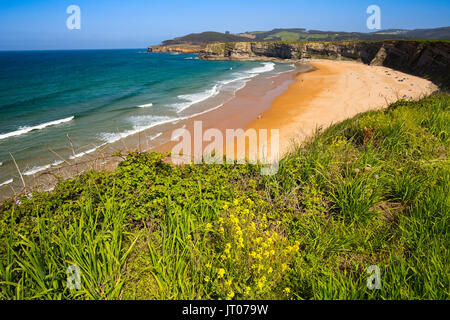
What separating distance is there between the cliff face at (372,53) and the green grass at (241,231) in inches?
867

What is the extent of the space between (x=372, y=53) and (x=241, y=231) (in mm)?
72747

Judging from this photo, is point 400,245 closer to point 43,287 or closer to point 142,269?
point 142,269

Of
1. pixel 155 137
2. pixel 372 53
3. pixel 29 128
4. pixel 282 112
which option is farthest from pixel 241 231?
pixel 372 53

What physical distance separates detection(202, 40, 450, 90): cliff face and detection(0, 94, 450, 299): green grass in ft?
72.3

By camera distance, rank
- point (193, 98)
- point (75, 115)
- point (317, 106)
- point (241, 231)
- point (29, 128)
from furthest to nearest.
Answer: point (193, 98) < point (317, 106) < point (75, 115) < point (29, 128) < point (241, 231)

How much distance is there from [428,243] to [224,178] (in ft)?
10.7

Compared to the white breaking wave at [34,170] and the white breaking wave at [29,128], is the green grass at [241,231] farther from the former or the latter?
the white breaking wave at [29,128]

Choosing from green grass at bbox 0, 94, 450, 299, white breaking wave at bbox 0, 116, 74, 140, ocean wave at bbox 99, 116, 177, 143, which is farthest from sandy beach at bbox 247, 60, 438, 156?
white breaking wave at bbox 0, 116, 74, 140

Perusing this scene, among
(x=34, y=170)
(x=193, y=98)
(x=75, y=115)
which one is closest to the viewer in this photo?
(x=34, y=170)

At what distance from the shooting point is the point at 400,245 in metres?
3.02

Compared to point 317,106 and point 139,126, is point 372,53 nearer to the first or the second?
point 317,106

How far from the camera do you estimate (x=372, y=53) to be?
57.7m

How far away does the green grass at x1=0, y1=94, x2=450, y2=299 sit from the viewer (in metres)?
2.62
